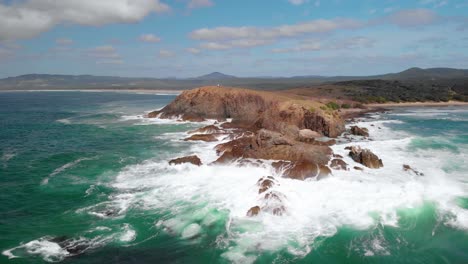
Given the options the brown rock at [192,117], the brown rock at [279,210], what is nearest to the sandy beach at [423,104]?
the brown rock at [192,117]

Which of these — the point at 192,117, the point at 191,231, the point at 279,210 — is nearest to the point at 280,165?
the point at 279,210

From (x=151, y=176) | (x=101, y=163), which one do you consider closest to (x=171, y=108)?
(x=101, y=163)

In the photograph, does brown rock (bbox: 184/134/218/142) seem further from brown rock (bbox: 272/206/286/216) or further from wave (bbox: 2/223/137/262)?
wave (bbox: 2/223/137/262)

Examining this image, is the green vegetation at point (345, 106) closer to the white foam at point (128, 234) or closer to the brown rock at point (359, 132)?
the brown rock at point (359, 132)

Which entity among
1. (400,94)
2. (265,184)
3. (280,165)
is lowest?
(265,184)

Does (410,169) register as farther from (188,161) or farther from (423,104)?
(423,104)

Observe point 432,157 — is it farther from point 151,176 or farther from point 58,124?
point 58,124

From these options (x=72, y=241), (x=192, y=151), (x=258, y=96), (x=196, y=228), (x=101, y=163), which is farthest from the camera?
(x=258, y=96)
